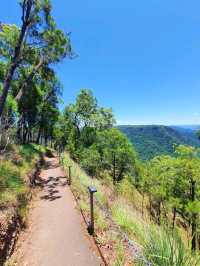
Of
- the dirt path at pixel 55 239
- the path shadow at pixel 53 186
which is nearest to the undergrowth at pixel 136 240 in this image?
the dirt path at pixel 55 239

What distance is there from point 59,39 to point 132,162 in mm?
22327

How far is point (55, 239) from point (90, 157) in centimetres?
1776

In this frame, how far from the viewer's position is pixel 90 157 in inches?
918

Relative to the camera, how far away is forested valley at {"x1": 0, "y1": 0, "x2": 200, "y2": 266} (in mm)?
3575

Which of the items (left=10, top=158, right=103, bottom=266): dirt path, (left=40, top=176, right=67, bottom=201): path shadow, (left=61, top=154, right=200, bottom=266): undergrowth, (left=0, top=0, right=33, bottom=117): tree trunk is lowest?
(left=10, top=158, right=103, bottom=266): dirt path

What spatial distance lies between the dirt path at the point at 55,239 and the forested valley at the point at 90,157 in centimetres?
53

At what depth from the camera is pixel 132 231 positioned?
18.6 ft

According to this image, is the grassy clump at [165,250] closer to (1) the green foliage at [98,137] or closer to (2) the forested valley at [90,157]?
(2) the forested valley at [90,157]

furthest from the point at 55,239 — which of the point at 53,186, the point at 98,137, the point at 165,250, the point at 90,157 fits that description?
the point at 98,137

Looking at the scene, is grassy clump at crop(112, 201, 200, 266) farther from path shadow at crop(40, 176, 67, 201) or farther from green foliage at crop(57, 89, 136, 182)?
green foliage at crop(57, 89, 136, 182)

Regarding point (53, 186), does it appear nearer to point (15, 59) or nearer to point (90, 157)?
point (15, 59)

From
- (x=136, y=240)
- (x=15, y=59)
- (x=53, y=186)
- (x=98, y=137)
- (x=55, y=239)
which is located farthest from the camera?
(x=98, y=137)

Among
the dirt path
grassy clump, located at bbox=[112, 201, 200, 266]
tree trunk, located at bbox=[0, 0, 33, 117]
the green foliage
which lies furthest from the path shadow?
the green foliage

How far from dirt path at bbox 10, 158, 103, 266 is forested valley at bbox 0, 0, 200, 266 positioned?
532 mm
